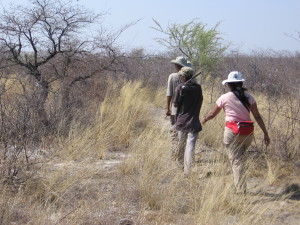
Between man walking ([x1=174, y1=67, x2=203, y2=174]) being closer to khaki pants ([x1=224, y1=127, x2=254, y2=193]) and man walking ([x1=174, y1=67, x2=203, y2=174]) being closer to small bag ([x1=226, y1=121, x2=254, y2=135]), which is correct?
khaki pants ([x1=224, y1=127, x2=254, y2=193])

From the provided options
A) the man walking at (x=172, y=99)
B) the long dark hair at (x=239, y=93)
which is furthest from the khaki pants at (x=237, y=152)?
the man walking at (x=172, y=99)

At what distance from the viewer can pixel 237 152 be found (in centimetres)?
511

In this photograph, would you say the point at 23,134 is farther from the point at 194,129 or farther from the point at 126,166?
the point at 194,129

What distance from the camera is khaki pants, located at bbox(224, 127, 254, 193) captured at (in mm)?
5066

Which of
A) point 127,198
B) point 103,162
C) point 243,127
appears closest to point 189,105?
point 243,127

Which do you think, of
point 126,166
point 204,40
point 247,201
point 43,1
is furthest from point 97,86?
point 204,40

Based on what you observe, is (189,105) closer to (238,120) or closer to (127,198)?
(238,120)

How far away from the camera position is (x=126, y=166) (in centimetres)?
563

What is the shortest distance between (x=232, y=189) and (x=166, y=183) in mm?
763

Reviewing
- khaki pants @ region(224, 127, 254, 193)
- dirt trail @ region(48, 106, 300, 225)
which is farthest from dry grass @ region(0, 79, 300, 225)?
khaki pants @ region(224, 127, 254, 193)

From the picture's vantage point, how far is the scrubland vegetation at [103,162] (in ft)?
14.0

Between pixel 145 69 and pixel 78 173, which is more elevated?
pixel 145 69

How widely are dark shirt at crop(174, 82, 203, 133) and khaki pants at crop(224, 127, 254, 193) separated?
66 cm

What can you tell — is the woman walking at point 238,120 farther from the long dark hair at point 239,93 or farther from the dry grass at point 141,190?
the dry grass at point 141,190
